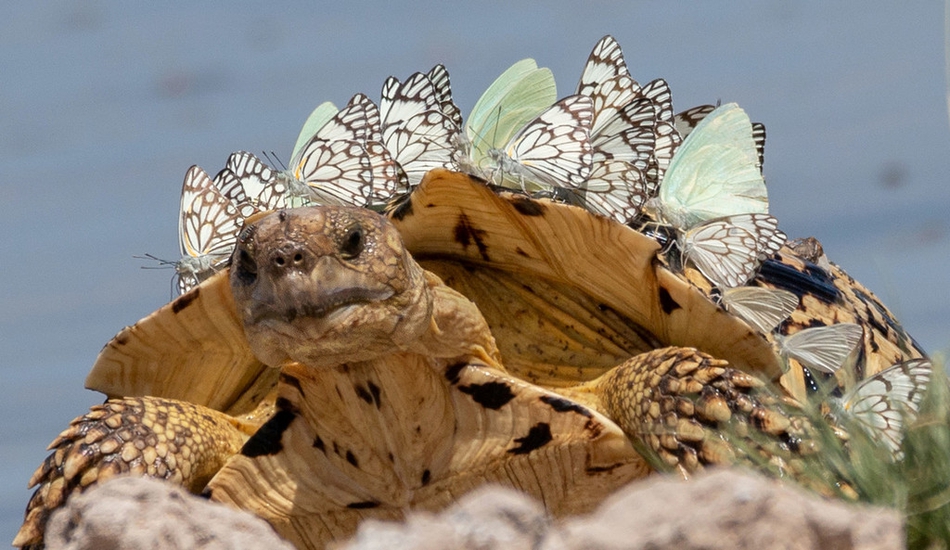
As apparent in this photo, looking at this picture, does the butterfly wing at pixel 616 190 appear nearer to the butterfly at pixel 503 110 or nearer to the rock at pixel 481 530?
the butterfly at pixel 503 110

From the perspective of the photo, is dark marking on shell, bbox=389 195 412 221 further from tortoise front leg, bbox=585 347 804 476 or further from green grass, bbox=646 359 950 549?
green grass, bbox=646 359 950 549

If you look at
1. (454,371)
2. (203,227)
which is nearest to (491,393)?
(454,371)

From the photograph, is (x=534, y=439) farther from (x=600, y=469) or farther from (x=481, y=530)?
(x=481, y=530)

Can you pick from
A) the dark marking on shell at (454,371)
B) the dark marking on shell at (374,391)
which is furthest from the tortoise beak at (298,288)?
the dark marking on shell at (454,371)

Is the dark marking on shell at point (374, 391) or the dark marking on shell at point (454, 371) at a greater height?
the dark marking on shell at point (454, 371)

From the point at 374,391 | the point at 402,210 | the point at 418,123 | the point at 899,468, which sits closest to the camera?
the point at 899,468

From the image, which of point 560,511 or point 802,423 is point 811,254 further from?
point 802,423

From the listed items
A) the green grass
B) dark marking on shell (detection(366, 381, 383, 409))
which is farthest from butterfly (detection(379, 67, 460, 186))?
the green grass
